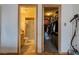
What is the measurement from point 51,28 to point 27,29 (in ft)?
4.00

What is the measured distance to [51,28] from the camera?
270 inches

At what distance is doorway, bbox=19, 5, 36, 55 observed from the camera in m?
6.63

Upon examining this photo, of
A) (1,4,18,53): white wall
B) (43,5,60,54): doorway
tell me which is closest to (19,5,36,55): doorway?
(1,4,18,53): white wall

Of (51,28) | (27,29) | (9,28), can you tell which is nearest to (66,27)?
(51,28)

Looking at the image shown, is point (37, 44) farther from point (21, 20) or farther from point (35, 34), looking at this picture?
point (21, 20)

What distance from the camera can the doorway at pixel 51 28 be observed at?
21.5ft

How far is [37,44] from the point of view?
6543 millimetres

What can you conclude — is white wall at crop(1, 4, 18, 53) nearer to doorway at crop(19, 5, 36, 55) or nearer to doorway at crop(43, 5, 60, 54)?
doorway at crop(19, 5, 36, 55)

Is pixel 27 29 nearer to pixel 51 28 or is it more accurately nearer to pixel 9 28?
pixel 9 28

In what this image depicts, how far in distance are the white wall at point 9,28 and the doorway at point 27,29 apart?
0.71ft
